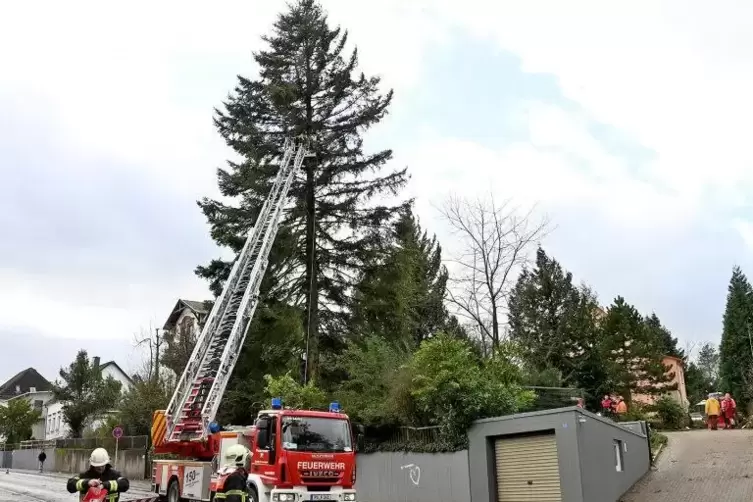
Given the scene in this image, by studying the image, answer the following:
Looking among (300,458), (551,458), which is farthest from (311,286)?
(551,458)

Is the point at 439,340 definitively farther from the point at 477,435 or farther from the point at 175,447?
the point at 175,447

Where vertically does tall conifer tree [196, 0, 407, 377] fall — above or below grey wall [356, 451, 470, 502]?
above

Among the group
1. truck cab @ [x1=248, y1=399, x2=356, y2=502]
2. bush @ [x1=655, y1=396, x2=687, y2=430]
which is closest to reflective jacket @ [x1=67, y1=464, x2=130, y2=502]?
truck cab @ [x1=248, y1=399, x2=356, y2=502]

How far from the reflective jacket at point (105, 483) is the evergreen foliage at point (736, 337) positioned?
57.6 metres

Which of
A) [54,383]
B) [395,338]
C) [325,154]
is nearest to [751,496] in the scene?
[395,338]

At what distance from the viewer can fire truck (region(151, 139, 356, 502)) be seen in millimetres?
12211

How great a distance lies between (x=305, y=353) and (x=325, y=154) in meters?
7.53

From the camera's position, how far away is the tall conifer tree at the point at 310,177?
23.7 meters

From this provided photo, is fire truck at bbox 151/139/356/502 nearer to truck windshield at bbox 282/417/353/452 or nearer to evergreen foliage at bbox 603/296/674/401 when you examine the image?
truck windshield at bbox 282/417/353/452

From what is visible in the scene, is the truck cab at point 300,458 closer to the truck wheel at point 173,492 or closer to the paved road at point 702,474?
the truck wheel at point 173,492

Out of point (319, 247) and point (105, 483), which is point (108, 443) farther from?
point (105, 483)

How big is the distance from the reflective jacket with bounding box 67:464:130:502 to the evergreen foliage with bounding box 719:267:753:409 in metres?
57.6

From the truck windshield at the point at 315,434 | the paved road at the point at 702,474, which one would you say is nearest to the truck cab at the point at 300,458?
the truck windshield at the point at 315,434

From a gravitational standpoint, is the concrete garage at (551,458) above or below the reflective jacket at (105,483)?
below
